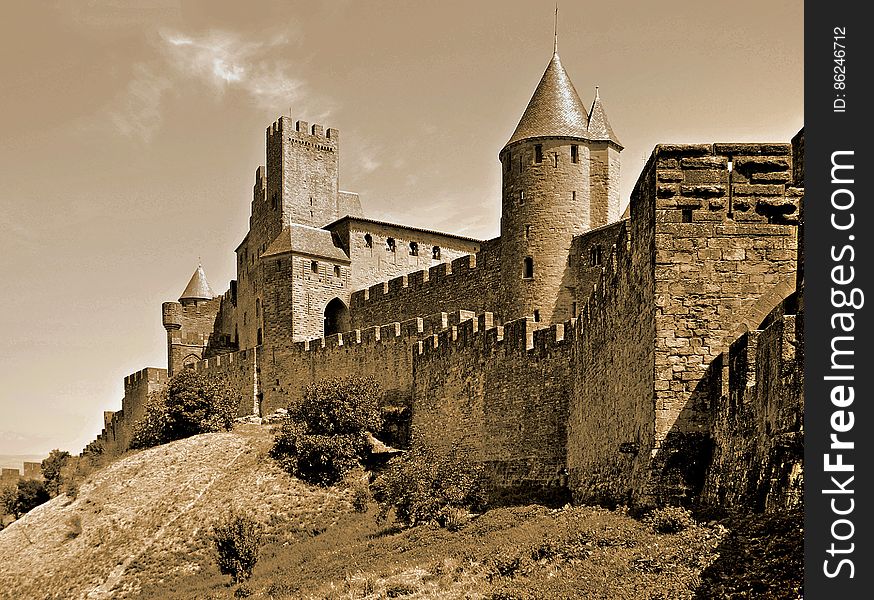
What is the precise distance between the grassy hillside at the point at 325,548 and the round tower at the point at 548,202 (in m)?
9.32

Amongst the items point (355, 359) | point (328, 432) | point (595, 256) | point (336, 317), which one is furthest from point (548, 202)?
point (336, 317)

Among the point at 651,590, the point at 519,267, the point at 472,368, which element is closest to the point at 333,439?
the point at 472,368

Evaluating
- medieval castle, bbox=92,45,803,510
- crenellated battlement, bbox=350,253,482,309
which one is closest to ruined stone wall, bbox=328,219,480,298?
medieval castle, bbox=92,45,803,510

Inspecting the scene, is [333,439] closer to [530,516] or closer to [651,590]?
[530,516]

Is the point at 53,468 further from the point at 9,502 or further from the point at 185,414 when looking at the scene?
the point at 185,414

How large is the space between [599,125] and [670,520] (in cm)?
2968

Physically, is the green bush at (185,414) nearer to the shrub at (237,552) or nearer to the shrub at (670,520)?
the shrub at (237,552)

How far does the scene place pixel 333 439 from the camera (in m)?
39.0

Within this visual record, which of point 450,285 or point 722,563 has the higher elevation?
point 450,285

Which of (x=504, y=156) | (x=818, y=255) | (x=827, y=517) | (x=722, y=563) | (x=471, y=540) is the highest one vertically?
(x=504, y=156)

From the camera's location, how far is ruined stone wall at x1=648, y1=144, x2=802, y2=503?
14711mm

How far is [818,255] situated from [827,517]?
6.54 feet

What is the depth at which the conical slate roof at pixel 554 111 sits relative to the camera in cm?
4134

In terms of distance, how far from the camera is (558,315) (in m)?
40.3
